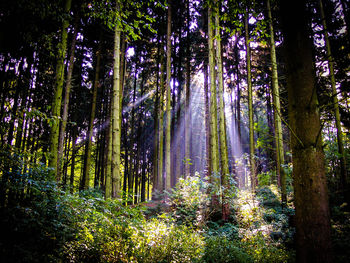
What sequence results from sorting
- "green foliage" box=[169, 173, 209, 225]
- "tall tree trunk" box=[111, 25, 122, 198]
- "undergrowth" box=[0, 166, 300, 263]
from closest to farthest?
"undergrowth" box=[0, 166, 300, 263]
"tall tree trunk" box=[111, 25, 122, 198]
"green foliage" box=[169, 173, 209, 225]

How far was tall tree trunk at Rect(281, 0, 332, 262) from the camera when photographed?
1.68 metres

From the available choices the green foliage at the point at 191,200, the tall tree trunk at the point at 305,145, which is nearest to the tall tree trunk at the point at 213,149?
the green foliage at the point at 191,200

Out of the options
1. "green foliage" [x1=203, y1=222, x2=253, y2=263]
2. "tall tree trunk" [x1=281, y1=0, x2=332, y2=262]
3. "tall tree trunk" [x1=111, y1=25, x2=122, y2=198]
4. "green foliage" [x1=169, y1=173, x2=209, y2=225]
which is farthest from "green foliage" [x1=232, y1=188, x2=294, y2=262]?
"tall tree trunk" [x1=111, y1=25, x2=122, y2=198]

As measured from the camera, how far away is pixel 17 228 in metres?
2.90

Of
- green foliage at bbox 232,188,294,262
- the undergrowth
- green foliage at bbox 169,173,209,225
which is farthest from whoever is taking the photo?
green foliage at bbox 169,173,209,225

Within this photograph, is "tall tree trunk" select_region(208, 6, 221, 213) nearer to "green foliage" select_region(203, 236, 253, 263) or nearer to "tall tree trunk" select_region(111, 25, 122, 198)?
"green foliage" select_region(203, 236, 253, 263)

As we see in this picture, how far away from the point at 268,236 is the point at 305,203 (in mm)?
5278

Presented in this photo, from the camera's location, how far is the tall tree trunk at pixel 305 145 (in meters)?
1.68

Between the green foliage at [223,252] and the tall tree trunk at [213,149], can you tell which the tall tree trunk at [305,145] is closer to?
the green foliage at [223,252]

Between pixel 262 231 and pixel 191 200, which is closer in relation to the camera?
pixel 262 231

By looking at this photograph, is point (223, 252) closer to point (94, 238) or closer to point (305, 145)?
point (94, 238)

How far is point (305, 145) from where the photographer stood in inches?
71.1

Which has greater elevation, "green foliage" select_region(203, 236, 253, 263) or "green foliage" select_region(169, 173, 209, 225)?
"green foliage" select_region(169, 173, 209, 225)

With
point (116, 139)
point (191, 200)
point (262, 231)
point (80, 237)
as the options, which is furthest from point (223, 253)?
point (116, 139)
